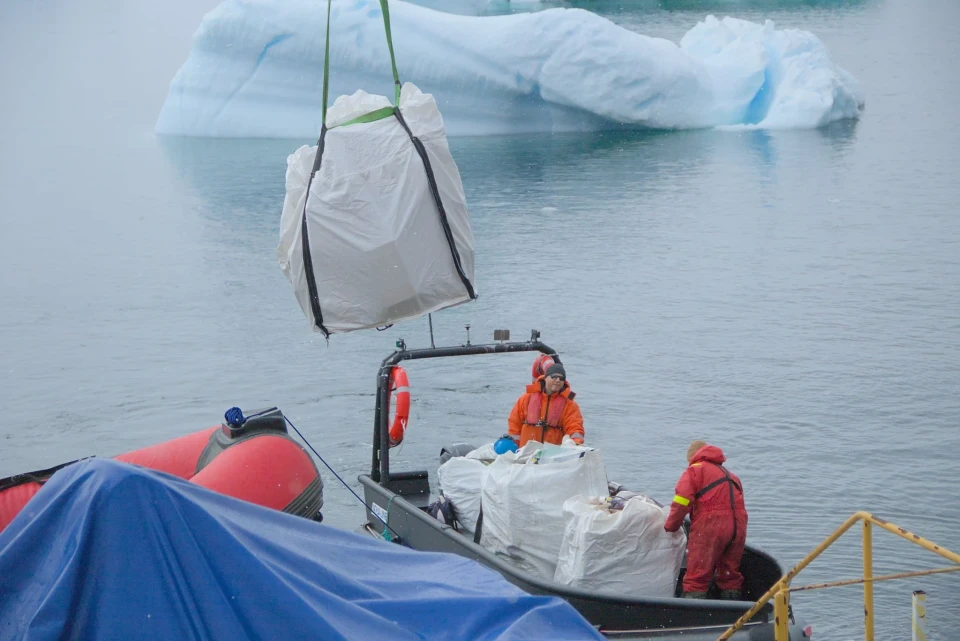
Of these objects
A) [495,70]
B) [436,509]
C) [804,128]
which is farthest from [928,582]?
[804,128]

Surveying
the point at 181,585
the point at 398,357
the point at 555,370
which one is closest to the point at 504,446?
the point at 555,370

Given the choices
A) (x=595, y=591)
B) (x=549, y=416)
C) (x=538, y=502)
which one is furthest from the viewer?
(x=549, y=416)

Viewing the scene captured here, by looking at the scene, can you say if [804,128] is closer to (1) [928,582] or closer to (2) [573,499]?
(1) [928,582]

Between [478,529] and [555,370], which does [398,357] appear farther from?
[478,529]

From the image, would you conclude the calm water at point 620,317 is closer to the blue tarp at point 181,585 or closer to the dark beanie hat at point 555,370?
the dark beanie hat at point 555,370

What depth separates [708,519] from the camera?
15.4 ft

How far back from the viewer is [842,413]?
8.88m

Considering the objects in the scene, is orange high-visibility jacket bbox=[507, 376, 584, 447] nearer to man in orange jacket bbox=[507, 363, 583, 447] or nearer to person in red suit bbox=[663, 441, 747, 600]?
man in orange jacket bbox=[507, 363, 583, 447]

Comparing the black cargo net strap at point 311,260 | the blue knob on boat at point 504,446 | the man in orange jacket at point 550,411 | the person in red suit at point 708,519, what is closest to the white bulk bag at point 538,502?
the person in red suit at point 708,519

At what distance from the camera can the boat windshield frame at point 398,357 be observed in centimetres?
593

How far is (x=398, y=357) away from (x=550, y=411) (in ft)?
3.02

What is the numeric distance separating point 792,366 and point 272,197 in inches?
390

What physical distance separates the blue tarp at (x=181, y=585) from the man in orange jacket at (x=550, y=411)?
2845mm

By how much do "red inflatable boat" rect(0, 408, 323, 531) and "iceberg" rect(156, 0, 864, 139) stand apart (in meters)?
14.2
